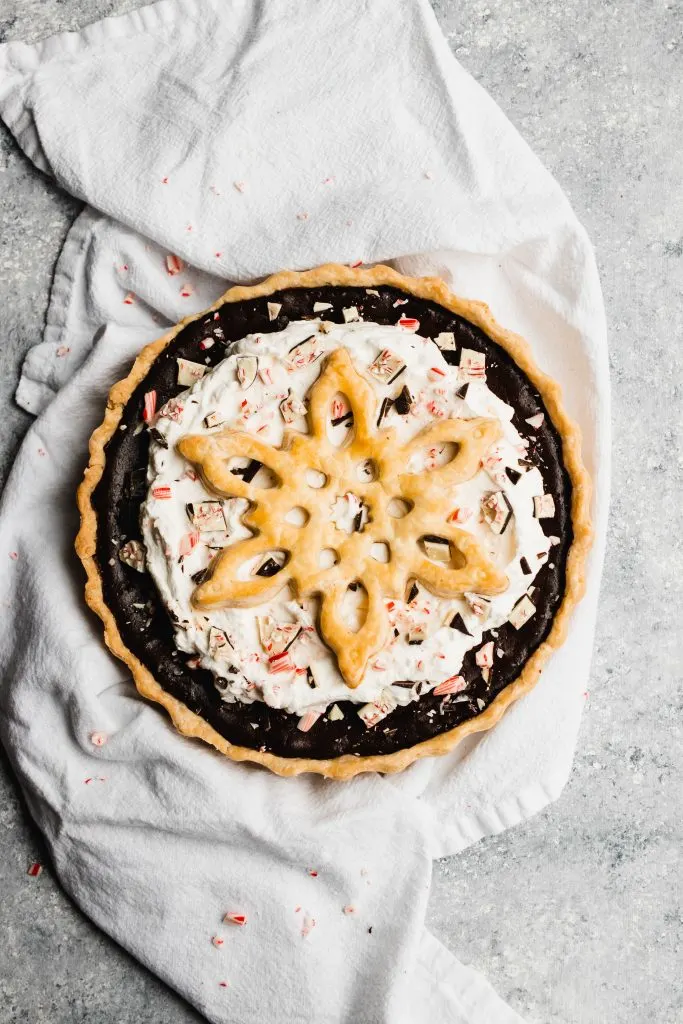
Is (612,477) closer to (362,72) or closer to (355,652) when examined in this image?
(355,652)

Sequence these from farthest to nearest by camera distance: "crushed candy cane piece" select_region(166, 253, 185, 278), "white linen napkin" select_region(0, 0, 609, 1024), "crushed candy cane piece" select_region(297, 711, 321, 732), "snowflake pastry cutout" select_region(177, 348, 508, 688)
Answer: "crushed candy cane piece" select_region(166, 253, 185, 278), "white linen napkin" select_region(0, 0, 609, 1024), "crushed candy cane piece" select_region(297, 711, 321, 732), "snowflake pastry cutout" select_region(177, 348, 508, 688)

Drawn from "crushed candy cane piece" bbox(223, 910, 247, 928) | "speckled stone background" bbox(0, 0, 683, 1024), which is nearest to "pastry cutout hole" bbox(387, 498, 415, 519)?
"speckled stone background" bbox(0, 0, 683, 1024)

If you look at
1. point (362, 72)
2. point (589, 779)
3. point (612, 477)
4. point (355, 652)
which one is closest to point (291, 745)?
point (355, 652)

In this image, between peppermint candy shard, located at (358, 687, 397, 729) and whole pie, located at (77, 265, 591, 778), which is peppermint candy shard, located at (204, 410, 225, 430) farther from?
peppermint candy shard, located at (358, 687, 397, 729)

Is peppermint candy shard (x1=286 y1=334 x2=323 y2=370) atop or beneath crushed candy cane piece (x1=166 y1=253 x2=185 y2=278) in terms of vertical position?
atop

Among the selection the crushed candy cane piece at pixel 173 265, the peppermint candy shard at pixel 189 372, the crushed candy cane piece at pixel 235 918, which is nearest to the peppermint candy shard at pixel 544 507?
the peppermint candy shard at pixel 189 372

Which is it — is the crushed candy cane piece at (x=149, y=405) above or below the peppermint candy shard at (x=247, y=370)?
below

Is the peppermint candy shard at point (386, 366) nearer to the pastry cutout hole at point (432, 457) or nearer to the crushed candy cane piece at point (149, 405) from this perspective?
the pastry cutout hole at point (432, 457)
